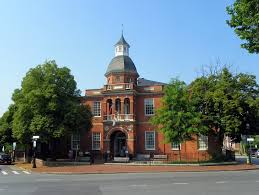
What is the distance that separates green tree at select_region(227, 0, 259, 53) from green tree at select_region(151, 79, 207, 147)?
1087 inches

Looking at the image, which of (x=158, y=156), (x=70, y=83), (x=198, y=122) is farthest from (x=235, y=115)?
(x=70, y=83)

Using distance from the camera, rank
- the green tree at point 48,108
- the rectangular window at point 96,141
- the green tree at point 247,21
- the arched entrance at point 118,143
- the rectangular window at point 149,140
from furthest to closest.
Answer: the rectangular window at point 96,141 → the arched entrance at point 118,143 → the rectangular window at point 149,140 → the green tree at point 48,108 → the green tree at point 247,21

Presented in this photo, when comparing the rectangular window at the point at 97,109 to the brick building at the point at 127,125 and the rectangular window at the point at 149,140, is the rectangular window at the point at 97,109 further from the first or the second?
the rectangular window at the point at 149,140

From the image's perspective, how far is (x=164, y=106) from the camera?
45812 millimetres

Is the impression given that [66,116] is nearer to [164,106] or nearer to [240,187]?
[164,106]

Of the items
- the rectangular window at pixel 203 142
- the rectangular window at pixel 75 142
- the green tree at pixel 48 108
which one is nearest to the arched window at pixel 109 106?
the rectangular window at pixel 75 142

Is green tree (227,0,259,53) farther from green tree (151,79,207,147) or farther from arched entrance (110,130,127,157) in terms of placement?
arched entrance (110,130,127,157)

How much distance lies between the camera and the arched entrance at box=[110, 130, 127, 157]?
2169 inches

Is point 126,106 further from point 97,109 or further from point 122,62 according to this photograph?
point 122,62

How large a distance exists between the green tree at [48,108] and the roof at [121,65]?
419 inches

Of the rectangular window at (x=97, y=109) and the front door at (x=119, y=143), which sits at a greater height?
the rectangular window at (x=97, y=109)

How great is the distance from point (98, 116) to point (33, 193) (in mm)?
40432

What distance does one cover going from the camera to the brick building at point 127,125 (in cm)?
5281

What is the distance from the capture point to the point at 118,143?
56406 mm
